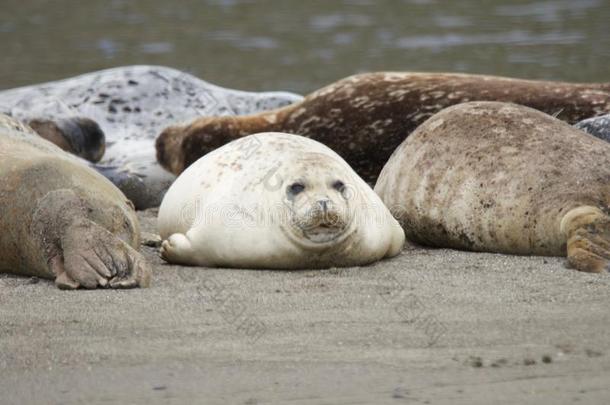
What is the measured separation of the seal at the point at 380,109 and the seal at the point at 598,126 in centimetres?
46

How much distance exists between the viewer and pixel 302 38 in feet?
49.7

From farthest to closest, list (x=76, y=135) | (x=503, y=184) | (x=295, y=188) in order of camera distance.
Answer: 1. (x=76, y=135)
2. (x=503, y=184)
3. (x=295, y=188)

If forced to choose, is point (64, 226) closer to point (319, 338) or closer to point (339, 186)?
point (339, 186)

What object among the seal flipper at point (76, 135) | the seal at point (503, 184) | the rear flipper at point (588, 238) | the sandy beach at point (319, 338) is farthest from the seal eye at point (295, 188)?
the seal flipper at point (76, 135)

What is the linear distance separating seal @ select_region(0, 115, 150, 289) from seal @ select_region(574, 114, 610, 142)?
2.11 metres

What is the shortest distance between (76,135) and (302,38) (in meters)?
7.22

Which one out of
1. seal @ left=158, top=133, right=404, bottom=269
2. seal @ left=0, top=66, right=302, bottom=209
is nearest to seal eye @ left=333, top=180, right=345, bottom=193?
seal @ left=158, top=133, right=404, bottom=269

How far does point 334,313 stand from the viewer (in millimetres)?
4316

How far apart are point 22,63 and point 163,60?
142 centimetres

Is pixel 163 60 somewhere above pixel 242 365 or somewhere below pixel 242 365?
below

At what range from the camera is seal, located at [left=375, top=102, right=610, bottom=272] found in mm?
5238

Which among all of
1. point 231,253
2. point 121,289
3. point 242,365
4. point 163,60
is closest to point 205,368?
point 242,365

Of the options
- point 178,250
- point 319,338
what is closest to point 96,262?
point 178,250

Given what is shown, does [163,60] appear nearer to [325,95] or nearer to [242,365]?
[325,95]
